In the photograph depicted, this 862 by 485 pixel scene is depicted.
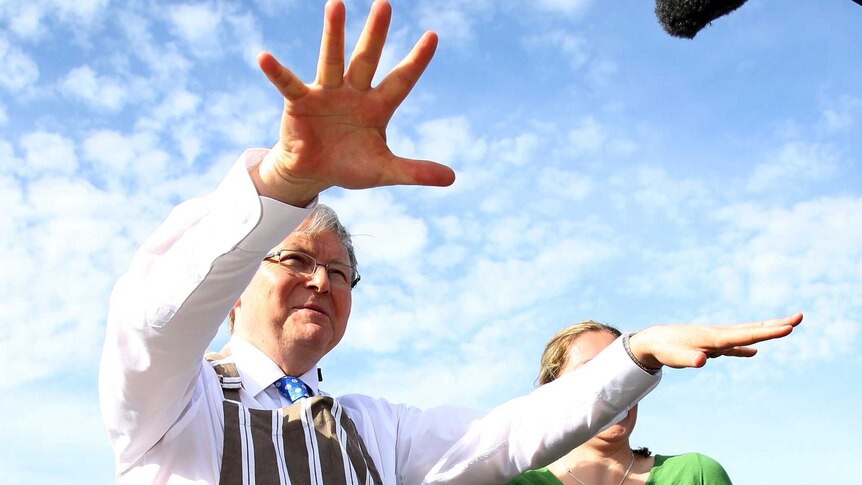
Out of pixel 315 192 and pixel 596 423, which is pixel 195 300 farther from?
pixel 596 423

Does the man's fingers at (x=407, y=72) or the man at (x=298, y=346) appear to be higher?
the man's fingers at (x=407, y=72)

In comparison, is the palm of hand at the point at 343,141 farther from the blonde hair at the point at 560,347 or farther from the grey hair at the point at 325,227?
the blonde hair at the point at 560,347

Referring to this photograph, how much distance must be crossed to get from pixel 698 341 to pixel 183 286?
1332 millimetres

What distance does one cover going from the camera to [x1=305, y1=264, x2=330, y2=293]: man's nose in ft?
10.1

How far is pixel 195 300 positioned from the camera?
2.14 metres

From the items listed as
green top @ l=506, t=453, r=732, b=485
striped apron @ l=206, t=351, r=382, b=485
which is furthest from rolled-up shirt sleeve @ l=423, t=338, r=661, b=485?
green top @ l=506, t=453, r=732, b=485

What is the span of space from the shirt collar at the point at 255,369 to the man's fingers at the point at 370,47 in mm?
1291

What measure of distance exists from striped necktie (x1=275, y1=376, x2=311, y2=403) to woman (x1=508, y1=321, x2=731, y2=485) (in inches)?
45.5

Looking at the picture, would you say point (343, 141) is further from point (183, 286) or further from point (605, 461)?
point (605, 461)

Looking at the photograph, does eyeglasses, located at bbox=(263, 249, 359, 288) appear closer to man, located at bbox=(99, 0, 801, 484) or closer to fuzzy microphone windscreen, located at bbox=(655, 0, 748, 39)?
man, located at bbox=(99, 0, 801, 484)

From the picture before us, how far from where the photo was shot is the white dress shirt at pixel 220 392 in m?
2.14

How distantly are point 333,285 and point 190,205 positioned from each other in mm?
956

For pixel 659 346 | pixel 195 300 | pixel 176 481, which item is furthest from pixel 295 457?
pixel 659 346

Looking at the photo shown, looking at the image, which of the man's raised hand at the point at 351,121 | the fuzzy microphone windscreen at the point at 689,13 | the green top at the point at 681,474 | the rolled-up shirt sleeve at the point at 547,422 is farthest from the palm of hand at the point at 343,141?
the green top at the point at 681,474
